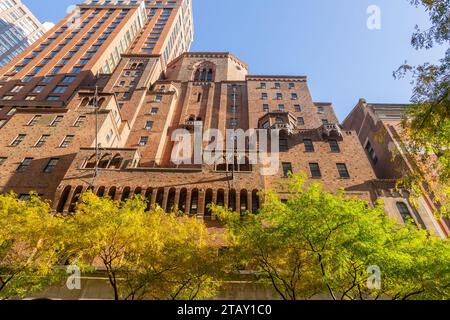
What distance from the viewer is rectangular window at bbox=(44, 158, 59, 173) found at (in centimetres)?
2905

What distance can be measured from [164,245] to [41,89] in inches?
1953

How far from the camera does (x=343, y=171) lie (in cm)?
3084

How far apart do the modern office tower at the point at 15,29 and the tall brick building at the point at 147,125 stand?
61.9 m

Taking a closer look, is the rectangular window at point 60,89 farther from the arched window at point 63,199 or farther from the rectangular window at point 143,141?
the arched window at point 63,199

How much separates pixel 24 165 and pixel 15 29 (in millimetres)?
134917

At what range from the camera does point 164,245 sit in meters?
15.3

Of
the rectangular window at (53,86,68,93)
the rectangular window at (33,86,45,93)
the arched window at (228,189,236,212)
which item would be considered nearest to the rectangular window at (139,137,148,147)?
the arched window at (228,189,236,212)

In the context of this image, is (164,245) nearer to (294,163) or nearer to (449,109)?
(449,109)

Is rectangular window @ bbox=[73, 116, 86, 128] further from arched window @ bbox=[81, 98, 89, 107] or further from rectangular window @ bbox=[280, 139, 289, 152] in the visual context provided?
rectangular window @ bbox=[280, 139, 289, 152]

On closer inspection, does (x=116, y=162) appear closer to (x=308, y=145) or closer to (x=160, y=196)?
(x=160, y=196)

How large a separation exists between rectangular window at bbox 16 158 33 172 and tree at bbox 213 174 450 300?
964 inches

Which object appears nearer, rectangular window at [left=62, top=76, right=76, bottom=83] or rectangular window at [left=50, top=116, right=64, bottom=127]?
rectangular window at [left=50, top=116, right=64, bottom=127]

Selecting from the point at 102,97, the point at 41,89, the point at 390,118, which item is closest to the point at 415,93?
the point at 390,118

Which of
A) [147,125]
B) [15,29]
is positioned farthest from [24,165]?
[15,29]
